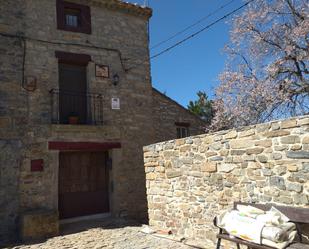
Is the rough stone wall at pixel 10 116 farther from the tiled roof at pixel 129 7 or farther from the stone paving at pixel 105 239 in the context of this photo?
the tiled roof at pixel 129 7

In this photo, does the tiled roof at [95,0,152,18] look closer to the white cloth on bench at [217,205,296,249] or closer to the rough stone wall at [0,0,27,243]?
the rough stone wall at [0,0,27,243]

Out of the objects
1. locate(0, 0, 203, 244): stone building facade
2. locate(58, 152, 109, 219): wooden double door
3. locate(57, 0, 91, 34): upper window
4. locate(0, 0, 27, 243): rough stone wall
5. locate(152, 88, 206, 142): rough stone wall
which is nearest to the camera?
locate(0, 0, 27, 243): rough stone wall

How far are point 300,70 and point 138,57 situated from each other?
14.8 feet

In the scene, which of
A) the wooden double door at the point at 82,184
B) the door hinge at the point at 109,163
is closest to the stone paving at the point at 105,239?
the wooden double door at the point at 82,184

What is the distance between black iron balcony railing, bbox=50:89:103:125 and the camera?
8.00m

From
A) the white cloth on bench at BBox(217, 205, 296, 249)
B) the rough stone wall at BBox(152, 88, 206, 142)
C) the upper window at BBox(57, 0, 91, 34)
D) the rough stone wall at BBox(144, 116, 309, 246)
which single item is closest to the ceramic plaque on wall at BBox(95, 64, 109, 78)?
the upper window at BBox(57, 0, 91, 34)

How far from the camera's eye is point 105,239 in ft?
19.4

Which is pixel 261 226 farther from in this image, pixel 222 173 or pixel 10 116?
pixel 10 116

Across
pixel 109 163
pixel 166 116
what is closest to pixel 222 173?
pixel 109 163

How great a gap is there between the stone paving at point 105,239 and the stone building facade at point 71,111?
54cm

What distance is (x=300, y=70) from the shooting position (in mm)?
7906

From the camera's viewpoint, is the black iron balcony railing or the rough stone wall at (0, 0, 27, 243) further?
the black iron balcony railing

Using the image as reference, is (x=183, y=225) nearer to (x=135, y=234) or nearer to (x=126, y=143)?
(x=135, y=234)

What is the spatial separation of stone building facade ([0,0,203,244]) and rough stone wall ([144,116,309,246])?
7.23ft
